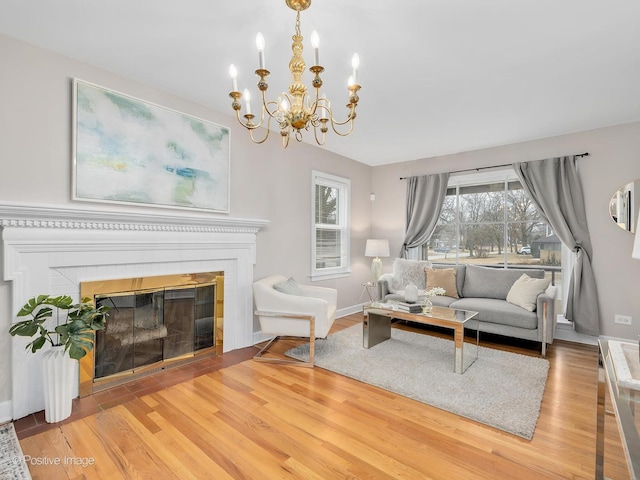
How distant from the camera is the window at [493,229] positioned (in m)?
4.38

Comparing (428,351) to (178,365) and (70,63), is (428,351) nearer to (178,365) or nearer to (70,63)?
(178,365)

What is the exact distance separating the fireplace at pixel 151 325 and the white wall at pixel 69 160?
54cm

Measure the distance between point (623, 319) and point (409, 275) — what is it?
248 centimetres

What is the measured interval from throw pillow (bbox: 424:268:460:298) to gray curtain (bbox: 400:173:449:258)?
2.60ft

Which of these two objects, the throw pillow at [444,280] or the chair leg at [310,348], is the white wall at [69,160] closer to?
the chair leg at [310,348]

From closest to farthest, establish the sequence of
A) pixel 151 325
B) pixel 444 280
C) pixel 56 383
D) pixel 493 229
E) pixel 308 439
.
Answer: pixel 308 439, pixel 56 383, pixel 151 325, pixel 444 280, pixel 493 229

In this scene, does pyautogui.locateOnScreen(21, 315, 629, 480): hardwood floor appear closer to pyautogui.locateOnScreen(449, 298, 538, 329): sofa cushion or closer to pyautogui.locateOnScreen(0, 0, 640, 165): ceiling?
pyautogui.locateOnScreen(449, 298, 538, 329): sofa cushion

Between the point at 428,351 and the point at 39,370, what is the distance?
3.46 meters

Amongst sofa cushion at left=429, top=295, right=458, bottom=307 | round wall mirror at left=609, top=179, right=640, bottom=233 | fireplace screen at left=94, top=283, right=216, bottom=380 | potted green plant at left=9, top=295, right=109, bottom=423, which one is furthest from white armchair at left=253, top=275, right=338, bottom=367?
round wall mirror at left=609, top=179, right=640, bottom=233

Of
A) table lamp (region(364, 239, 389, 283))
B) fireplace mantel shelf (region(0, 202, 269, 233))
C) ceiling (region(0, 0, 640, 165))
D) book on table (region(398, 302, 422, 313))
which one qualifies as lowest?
book on table (region(398, 302, 422, 313))

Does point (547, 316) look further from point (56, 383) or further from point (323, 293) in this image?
point (56, 383)

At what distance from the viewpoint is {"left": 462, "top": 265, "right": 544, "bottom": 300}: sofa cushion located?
4148mm

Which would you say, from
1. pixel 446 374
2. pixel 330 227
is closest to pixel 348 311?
pixel 330 227

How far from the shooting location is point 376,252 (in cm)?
525
